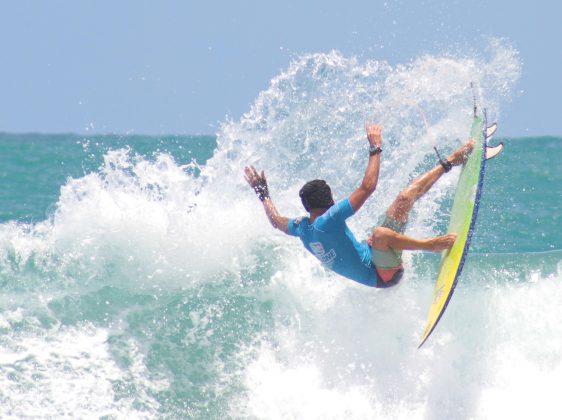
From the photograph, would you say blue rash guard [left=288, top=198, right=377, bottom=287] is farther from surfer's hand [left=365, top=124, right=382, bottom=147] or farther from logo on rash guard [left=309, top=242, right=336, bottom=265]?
surfer's hand [left=365, top=124, right=382, bottom=147]

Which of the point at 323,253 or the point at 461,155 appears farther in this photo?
the point at 461,155

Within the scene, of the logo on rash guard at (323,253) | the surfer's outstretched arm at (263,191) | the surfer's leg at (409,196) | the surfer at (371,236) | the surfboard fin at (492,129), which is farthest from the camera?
the surfboard fin at (492,129)

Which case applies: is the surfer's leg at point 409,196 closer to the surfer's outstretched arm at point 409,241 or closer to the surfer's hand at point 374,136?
the surfer's outstretched arm at point 409,241

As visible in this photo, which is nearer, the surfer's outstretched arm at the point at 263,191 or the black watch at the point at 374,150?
the black watch at the point at 374,150

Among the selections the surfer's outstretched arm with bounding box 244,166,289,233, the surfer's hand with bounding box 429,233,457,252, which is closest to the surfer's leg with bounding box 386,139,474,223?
the surfer's hand with bounding box 429,233,457,252

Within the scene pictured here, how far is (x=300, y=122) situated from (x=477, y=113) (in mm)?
2301

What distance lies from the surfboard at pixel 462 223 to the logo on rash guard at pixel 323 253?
814 millimetres

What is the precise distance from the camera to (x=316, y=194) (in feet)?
20.3

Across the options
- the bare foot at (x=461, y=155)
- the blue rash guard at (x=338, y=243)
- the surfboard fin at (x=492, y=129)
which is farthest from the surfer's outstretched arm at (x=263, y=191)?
the surfboard fin at (x=492, y=129)

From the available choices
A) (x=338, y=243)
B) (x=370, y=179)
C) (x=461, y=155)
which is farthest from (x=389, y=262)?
(x=461, y=155)

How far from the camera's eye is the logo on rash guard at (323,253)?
635 cm

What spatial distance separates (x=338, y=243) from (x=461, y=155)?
135 centimetres

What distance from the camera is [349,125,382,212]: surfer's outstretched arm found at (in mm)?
6008

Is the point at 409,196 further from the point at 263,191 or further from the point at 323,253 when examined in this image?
the point at 263,191
